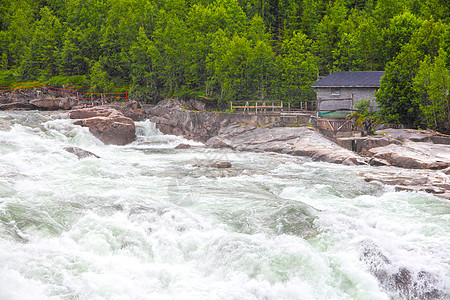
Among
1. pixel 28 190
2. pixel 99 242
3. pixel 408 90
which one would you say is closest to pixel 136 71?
pixel 408 90

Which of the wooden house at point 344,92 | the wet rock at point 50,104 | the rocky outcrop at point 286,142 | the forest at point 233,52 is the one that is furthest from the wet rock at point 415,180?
the wet rock at point 50,104

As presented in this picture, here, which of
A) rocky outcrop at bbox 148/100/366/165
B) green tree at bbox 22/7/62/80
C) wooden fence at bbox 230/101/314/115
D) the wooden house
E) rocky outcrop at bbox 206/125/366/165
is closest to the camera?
rocky outcrop at bbox 206/125/366/165

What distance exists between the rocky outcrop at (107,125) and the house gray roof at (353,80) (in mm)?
17545

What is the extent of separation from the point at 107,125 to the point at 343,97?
837 inches

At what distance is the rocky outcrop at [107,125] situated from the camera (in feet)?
104

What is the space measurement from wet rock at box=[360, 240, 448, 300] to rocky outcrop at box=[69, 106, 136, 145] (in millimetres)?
25121

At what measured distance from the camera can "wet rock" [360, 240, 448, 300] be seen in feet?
31.3

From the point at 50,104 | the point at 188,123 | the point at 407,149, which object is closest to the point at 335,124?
the point at 407,149


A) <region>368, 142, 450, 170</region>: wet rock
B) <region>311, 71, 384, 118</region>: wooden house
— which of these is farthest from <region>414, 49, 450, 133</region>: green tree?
<region>368, 142, 450, 170</region>: wet rock

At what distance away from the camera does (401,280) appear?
32.1 feet

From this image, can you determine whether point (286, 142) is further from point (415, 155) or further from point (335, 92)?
point (335, 92)

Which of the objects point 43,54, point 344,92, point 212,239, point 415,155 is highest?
point 43,54

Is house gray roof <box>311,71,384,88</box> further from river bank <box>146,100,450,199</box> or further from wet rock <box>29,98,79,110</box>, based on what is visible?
wet rock <box>29,98,79,110</box>

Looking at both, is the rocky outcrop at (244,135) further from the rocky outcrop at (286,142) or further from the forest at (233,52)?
the forest at (233,52)
